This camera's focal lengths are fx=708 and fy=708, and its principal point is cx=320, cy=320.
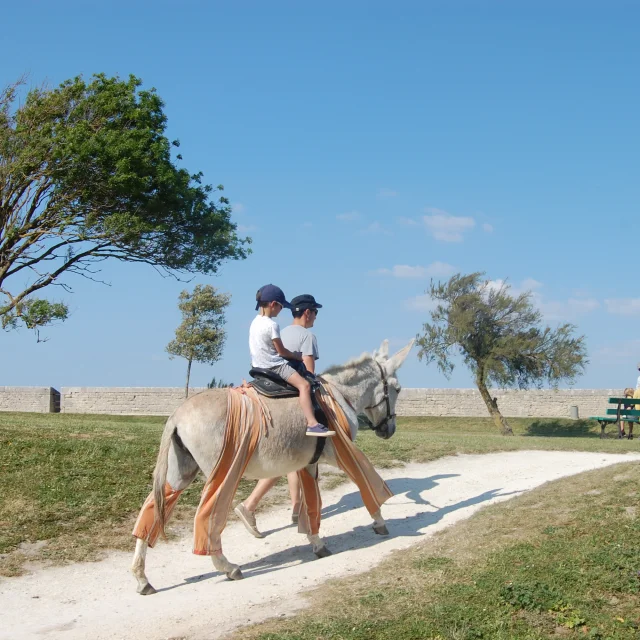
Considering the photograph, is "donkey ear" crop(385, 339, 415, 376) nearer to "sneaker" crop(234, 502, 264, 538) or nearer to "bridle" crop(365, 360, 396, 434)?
"bridle" crop(365, 360, 396, 434)

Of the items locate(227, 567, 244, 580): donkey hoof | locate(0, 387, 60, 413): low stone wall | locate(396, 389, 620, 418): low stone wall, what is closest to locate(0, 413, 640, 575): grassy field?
locate(227, 567, 244, 580): donkey hoof

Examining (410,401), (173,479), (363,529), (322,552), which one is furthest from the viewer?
(410,401)

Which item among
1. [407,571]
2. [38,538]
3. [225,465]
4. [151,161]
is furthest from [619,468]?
[151,161]

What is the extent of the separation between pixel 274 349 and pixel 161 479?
1.73 meters

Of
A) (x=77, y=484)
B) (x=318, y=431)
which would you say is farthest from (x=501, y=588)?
(x=77, y=484)

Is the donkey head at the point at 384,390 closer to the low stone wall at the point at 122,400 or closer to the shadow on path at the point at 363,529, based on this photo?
the shadow on path at the point at 363,529

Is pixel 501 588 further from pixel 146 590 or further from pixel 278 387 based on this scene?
pixel 146 590

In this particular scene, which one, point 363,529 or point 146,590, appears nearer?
point 146,590

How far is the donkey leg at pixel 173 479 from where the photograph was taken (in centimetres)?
684

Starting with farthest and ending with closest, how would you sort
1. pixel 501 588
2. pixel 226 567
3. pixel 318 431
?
A: pixel 318 431 < pixel 226 567 < pixel 501 588

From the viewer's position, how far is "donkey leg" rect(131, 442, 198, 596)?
684 cm

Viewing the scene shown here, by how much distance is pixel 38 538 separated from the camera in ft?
26.4

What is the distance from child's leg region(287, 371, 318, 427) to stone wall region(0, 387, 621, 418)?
30.2m

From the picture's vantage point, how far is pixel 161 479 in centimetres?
691
